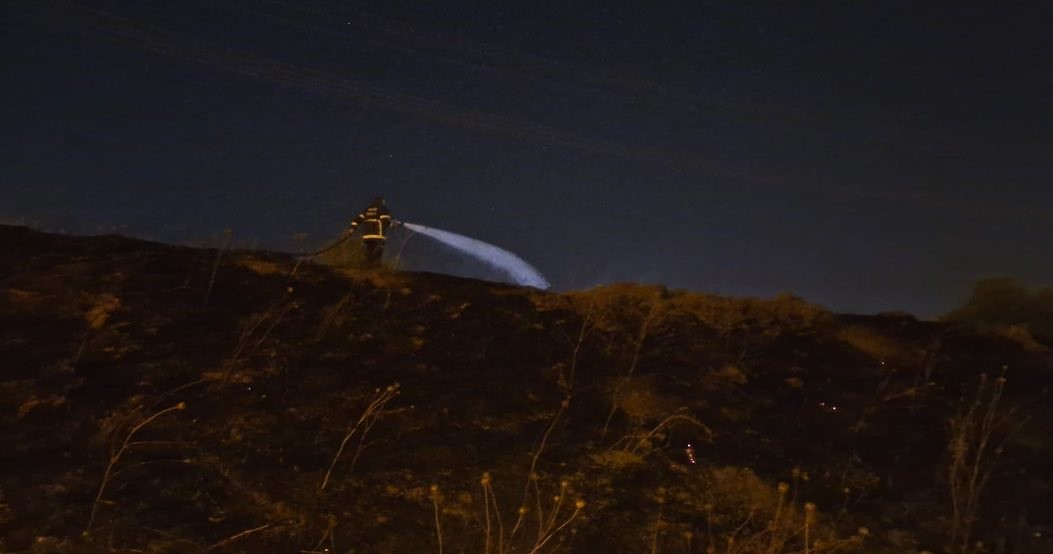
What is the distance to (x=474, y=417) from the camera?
5848mm

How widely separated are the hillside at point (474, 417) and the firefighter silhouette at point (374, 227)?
1661 millimetres

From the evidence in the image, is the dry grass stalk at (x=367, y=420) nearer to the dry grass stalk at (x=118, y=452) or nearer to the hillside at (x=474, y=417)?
the hillside at (x=474, y=417)

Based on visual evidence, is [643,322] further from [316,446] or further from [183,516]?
[183,516]

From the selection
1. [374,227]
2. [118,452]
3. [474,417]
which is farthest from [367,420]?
[374,227]

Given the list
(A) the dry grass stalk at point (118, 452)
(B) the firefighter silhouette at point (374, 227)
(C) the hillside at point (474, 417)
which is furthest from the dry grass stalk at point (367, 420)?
(B) the firefighter silhouette at point (374, 227)

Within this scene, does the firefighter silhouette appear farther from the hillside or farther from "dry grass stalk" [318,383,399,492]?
"dry grass stalk" [318,383,399,492]

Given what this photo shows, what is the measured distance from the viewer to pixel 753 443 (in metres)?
5.85

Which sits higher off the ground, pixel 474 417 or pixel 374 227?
pixel 374 227

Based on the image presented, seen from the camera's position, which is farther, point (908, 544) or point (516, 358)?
point (516, 358)

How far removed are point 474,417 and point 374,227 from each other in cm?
487

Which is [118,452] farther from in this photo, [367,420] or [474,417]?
[474,417]

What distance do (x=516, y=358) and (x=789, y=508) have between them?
2304 millimetres

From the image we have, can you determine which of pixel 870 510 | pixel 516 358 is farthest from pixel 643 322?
pixel 870 510

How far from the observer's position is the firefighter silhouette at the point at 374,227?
994 cm
